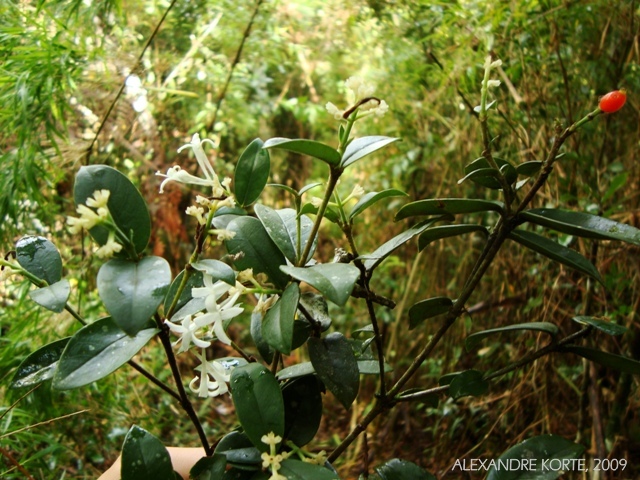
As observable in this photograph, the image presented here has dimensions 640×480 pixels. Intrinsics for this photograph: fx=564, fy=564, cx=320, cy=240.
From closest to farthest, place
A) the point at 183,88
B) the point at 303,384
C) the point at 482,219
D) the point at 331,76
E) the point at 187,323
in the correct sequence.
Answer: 1. the point at 187,323
2. the point at 303,384
3. the point at 482,219
4. the point at 183,88
5. the point at 331,76

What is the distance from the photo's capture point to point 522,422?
3.64ft

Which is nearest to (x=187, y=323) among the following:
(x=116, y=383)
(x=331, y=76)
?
(x=116, y=383)

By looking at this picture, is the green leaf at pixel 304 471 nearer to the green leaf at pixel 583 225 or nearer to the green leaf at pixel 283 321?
the green leaf at pixel 283 321

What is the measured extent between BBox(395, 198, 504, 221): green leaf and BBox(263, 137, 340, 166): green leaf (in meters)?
0.11

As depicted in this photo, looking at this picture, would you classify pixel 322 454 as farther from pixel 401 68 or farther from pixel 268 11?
pixel 268 11

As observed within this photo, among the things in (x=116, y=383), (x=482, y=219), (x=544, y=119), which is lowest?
(x=116, y=383)

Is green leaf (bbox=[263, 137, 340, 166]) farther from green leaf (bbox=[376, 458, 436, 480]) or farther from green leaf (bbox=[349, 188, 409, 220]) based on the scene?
green leaf (bbox=[376, 458, 436, 480])

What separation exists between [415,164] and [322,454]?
1.05 meters

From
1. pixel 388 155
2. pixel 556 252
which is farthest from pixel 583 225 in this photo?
pixel 388 155

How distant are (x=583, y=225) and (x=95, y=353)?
45 cm

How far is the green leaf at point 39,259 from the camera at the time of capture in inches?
21.5

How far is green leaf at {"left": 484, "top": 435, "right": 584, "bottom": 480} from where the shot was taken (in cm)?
56

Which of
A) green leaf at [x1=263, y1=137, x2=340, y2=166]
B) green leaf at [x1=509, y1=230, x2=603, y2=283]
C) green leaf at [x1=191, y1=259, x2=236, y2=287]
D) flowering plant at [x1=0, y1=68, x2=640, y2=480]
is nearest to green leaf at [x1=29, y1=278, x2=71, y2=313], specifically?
flowering plant at [x1=0, y1=68, x2=640, y2=480]

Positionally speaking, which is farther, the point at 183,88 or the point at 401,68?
Result: the point at 183,88
